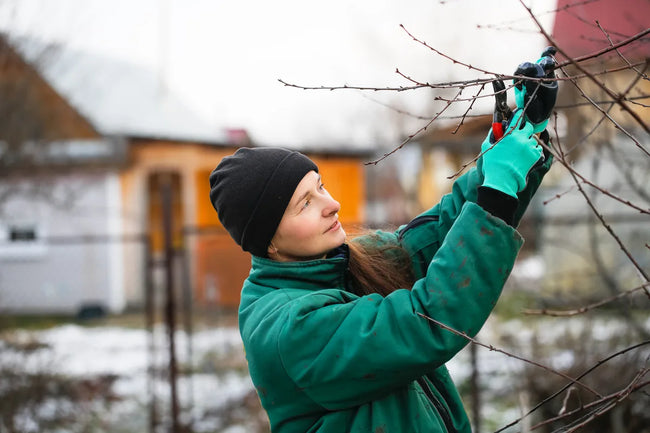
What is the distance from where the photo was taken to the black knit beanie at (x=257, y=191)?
162 cm

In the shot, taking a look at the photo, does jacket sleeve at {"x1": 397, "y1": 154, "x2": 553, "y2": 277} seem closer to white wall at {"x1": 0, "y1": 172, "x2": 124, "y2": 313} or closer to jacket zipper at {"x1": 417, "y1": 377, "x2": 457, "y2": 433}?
jacket zipper at {"x1": 417, "y1": 377, "x2": 457, "y2": 433}

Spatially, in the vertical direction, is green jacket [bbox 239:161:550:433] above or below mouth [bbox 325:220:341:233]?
below

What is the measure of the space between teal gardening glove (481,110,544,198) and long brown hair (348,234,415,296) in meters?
0.41

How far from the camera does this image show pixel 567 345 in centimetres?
484

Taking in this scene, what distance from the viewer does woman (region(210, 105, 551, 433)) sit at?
4.49 ft

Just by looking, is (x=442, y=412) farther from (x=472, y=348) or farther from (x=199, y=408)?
(x=199, y=408)

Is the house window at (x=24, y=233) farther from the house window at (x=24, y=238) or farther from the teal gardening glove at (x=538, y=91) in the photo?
the teal gardening glove at (x=538, y=91)

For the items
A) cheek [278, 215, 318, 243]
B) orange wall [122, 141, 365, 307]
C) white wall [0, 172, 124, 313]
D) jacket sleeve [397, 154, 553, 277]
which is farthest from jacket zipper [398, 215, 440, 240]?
white wall [0, 172, 124, 313]

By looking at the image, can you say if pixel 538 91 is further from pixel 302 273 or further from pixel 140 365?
pixel 140 365

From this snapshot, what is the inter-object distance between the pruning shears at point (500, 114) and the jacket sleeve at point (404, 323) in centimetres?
22

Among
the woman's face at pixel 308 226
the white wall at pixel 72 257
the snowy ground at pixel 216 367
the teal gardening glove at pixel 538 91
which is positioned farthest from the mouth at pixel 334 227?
the white wall at pixel 72 257

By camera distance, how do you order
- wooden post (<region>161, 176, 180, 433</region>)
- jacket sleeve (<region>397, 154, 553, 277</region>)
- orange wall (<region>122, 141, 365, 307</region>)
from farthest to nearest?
orange wall (<region>122, 141, 365, 307</region>), wooden post (<region>161, 176, 180, 433</region>), jacket sleeve (<region>397, 154, 553, 277</region>)

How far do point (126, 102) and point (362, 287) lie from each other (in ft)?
48.5

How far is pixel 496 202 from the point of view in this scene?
1.39 m
